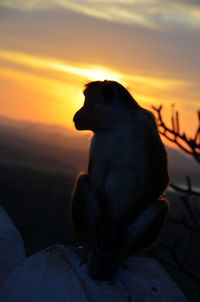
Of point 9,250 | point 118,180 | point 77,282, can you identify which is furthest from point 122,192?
point 9,250

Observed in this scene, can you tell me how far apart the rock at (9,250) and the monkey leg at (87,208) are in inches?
103

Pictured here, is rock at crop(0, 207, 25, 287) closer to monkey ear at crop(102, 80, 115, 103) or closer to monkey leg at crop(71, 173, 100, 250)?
monkey leg at crop(71, 173, 100, 250)

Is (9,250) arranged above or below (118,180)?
below

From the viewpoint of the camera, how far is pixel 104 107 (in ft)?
14.5

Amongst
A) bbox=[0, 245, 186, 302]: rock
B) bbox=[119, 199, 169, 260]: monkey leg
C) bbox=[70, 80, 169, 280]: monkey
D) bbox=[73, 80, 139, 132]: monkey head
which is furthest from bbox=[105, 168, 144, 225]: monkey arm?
bbox=[0, 245, 186, 302]: rock

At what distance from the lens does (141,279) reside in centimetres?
466

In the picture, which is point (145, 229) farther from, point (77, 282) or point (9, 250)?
point (9, 250)

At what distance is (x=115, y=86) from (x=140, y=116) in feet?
1.36

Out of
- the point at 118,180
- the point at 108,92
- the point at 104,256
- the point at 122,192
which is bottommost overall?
the point at 104,256

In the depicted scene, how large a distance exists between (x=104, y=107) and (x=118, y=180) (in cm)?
77

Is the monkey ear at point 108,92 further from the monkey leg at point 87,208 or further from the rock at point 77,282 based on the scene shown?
the rock at point 77,282

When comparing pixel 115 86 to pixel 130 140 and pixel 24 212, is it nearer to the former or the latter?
pixel 130 140

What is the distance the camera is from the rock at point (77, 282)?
4332 millimetres

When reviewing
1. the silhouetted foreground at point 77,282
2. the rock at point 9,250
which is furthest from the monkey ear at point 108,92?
the rock at point 9,250
